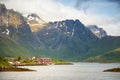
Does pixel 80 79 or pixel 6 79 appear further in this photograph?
pixel 80 79

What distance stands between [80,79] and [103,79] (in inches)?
404

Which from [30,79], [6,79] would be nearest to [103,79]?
[30,79]

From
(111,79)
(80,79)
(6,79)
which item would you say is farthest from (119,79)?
(6,79)

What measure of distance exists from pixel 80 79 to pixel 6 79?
31827 mm

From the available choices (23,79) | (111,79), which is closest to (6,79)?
(23,79)

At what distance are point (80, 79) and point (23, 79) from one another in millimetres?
24771

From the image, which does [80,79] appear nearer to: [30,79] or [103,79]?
[103,79]

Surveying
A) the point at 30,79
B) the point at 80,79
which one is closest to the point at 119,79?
the point at 80,79

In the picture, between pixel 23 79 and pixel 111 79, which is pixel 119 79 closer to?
pixel 111 79

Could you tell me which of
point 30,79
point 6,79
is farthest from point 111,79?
point 6,79

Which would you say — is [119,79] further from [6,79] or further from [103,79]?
[6,79]

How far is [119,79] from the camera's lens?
5738 inches

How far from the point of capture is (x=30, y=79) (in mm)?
145500

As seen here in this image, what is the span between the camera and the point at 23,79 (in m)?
145
